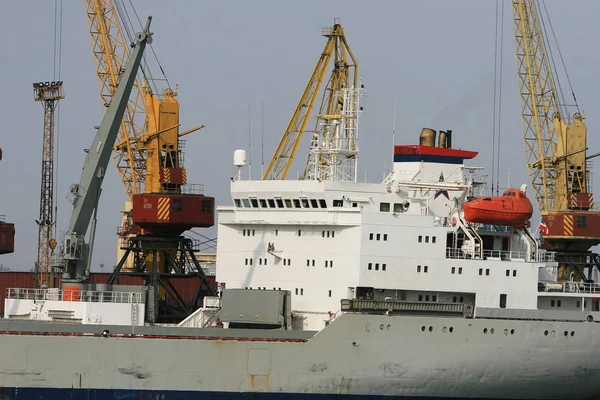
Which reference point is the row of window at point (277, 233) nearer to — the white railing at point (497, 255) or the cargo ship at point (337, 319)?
the cargo ship at point (337, 319)

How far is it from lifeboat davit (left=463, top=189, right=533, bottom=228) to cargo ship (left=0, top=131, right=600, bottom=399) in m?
0.31

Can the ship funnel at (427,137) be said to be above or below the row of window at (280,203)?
above

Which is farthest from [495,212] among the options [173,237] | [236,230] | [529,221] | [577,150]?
[577,150]

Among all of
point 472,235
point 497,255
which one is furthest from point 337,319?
point 497,255

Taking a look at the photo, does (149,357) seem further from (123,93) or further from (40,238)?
(40,238)

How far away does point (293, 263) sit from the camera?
40.2 m

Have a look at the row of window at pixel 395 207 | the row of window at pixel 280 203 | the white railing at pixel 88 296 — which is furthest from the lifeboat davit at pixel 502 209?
the white railing at pixel 88 296

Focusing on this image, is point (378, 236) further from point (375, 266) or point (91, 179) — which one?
point (91, 179)

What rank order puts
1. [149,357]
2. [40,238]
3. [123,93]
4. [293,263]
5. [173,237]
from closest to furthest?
[149,357], [293,263], [123,93], [173,237], [40,238]

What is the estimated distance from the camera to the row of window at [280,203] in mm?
40094

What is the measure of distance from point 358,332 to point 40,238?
1412 inches

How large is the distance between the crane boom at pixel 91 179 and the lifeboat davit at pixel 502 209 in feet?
39.2

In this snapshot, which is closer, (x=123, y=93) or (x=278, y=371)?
(x=278, y=371)

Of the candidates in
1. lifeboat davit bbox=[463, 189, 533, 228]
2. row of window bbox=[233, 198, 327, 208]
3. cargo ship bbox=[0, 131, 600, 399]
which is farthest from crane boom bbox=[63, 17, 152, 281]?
lifeboat davit bbox=[463, 189, 533, 228]
